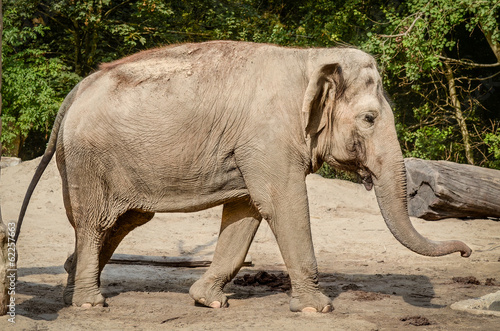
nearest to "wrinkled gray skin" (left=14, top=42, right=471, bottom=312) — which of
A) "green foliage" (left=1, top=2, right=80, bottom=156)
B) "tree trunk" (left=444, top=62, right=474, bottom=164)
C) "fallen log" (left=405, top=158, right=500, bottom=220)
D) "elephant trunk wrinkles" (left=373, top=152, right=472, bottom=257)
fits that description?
"elephant trunk wrinkles" (left=373, top=152, right=472, bottom=257)

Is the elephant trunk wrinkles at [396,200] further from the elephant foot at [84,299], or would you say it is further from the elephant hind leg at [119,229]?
the elephant foot at [84,299]

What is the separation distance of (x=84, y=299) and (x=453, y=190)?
632 centimetres

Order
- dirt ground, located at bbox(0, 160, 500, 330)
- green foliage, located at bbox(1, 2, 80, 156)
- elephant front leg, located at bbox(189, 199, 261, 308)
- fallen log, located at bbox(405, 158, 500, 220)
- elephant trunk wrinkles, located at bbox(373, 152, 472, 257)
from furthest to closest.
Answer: green foliage, located at bbox(1, 2, 80, 156) → fallen log, located at bbox(405, 158, 500, 220) → elephant front leg, located at bbox(189, 199, 261, 308) → elephant trunk wrinkles, located at bbox(373, 152, 472, 257) → dirt ground, located at bbox(0, 160, 500, 330)

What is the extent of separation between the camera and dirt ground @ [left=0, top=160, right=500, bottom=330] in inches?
203

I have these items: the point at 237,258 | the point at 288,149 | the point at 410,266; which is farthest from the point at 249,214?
the point at 410,266

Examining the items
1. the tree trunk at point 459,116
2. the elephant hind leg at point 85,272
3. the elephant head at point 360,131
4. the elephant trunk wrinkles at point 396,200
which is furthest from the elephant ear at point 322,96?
the tree trunk at point 459,116

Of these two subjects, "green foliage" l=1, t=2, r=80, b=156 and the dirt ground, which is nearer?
the dirt ground

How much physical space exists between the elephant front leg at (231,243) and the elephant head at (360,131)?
0.79 metres

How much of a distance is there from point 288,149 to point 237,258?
1.18m

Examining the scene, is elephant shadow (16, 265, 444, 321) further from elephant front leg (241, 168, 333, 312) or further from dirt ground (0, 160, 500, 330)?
elephant front leg (241, 168, 333, 312)

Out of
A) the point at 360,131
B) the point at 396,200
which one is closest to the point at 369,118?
the point at 360,131

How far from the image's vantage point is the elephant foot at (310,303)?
5.44 m

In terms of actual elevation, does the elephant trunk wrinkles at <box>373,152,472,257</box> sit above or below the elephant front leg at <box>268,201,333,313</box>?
above

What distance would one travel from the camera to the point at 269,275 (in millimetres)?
7133
